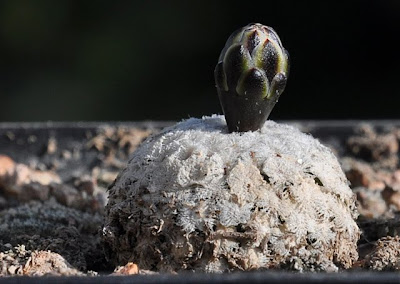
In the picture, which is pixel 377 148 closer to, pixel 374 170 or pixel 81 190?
pixel 374 170

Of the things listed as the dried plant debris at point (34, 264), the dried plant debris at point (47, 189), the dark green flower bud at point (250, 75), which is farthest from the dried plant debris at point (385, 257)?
the dried plant debris at point (47, 189)

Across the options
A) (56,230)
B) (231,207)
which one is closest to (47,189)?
(56,230)

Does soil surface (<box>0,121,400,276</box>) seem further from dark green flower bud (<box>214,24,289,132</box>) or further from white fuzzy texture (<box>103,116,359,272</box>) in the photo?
dark green flower bud (<box>214,24,289,132</box>)

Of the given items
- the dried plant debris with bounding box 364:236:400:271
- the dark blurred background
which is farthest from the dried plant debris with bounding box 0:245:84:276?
the dark blurred background

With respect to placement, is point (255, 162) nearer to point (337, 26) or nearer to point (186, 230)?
point (186, 230)

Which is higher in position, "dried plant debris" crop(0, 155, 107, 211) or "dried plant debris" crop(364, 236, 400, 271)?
"dried plant debris" crop(0, 155, 107, 211)

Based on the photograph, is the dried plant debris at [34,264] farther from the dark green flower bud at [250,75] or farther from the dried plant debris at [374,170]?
the dried plant debris at [374,170]
